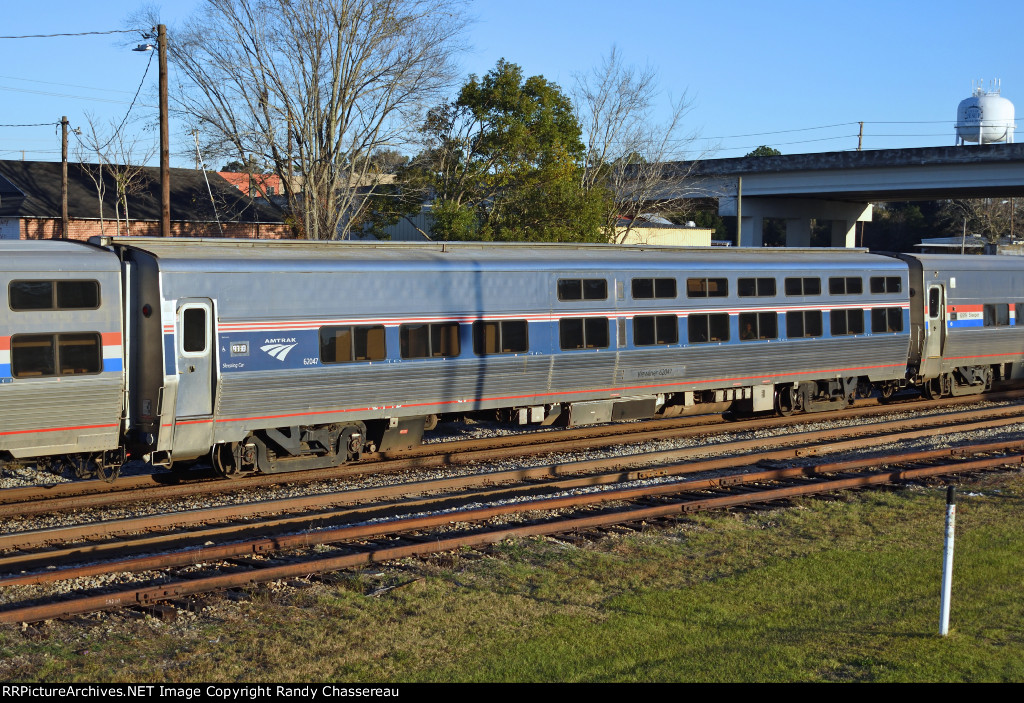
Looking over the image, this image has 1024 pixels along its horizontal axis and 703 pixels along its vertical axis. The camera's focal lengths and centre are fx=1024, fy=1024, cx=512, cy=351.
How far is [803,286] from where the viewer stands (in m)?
22.3

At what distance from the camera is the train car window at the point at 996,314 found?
26375 millimetres

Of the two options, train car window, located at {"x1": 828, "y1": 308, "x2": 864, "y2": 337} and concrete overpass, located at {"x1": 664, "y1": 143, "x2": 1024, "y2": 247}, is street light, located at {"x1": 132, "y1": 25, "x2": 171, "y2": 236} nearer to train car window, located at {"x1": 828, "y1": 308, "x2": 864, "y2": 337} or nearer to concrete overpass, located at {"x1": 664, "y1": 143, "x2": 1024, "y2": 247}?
train car window, located at {"x1": 828, "y1": 308, "x2": 864, "y2": 337}

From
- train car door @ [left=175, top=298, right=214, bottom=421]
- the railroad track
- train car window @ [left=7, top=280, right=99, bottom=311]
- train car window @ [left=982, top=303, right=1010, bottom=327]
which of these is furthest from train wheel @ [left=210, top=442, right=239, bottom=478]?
train car window @ [left=982, top=303, right=1010, bottom=327]

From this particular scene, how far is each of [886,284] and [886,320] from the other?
850 millimetres

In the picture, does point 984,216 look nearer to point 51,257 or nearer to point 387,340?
point 387,340

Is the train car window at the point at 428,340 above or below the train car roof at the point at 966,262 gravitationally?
below

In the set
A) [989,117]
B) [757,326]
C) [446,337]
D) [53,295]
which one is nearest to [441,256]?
[446,337]

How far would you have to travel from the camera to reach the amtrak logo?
15.2m

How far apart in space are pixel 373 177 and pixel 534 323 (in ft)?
62.4

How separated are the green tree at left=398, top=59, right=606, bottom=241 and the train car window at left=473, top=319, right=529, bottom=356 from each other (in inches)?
704

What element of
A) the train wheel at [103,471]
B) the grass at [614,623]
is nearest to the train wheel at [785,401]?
the grass at [614,623]

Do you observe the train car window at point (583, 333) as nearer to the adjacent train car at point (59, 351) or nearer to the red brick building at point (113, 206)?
the adjacent train car at point (59, 351)

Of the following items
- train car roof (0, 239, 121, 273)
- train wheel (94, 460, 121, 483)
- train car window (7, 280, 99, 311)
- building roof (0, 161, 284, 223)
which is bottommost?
train wheel (94, 460, 121, 483)

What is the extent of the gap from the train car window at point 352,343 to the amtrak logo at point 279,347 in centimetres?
51
